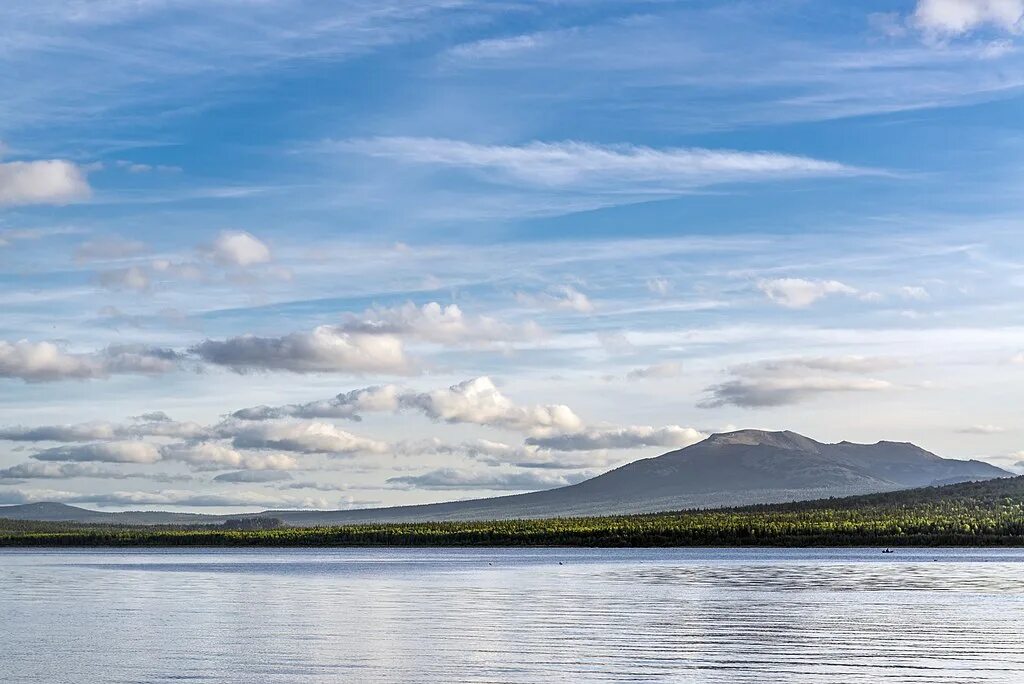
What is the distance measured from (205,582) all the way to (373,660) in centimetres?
4782

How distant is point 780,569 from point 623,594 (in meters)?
30.7

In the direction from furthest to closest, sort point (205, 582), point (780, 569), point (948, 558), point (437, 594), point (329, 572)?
point (948, 558) → point (329, 572) → point (780, 569) → point (205, 582) → point (437, 594)

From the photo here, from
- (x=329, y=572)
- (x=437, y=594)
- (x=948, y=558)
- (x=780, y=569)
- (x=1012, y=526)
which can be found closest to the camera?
(x=437, y=594)

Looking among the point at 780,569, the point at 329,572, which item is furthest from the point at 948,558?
the point at 329,572

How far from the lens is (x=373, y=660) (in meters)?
36.3

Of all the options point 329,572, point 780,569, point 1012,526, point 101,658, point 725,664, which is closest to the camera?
point 725,664

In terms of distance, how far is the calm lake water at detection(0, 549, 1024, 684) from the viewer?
3347cm

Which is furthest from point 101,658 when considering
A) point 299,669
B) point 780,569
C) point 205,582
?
point 780,569

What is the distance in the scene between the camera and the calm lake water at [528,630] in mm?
33469

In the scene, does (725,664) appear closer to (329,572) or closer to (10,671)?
(10,671)

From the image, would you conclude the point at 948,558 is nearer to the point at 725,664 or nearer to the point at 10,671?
the point at 725,664

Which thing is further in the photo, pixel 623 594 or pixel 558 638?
pixel 623 594

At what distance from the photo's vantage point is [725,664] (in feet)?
112

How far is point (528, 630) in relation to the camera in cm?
4362
